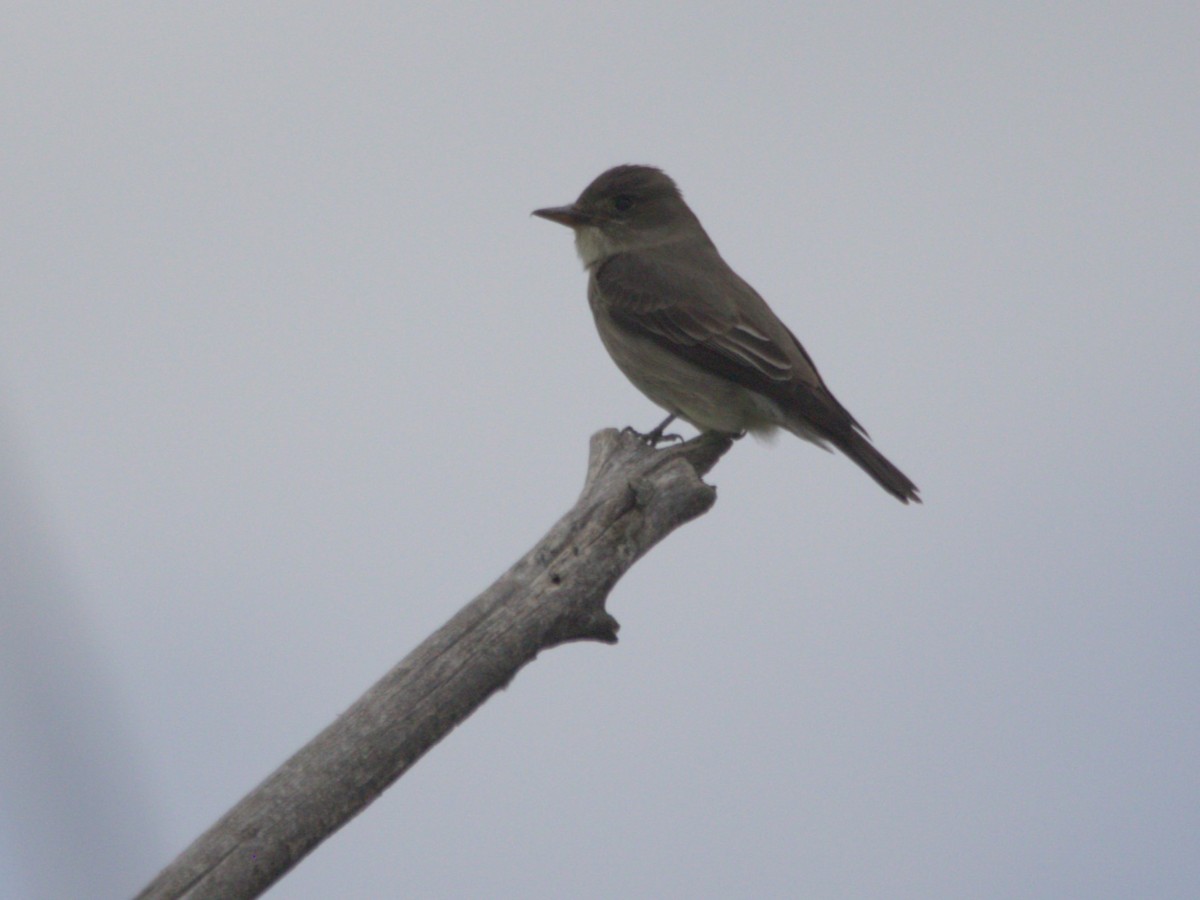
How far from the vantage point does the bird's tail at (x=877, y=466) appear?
652 centimetres

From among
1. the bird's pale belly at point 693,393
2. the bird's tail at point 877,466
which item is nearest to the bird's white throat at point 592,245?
the bird's pale belly at point 693,393

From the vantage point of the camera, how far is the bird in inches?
269

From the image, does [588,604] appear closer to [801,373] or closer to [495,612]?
[495,612]

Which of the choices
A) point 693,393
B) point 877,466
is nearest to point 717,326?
point 693,393

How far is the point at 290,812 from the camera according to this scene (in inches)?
149

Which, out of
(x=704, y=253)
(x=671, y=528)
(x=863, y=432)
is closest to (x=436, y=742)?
(x=671, y=528)

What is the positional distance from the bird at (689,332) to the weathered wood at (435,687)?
73.6 inches

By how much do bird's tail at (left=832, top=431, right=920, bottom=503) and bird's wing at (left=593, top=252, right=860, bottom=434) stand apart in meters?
0.07

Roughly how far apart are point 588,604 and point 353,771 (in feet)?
3.03

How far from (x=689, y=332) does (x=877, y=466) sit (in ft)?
3.87

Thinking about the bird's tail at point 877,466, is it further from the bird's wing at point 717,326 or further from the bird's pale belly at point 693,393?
the bird's pale belly at point 693,393

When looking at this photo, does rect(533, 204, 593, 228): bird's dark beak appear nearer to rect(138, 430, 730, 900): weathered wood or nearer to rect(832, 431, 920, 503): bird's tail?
rect(832, 431, 920, 503): bird's tail

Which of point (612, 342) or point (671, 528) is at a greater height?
point (612, 342)

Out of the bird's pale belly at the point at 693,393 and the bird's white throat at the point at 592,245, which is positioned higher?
the bird's white throat at the point at 592,245
